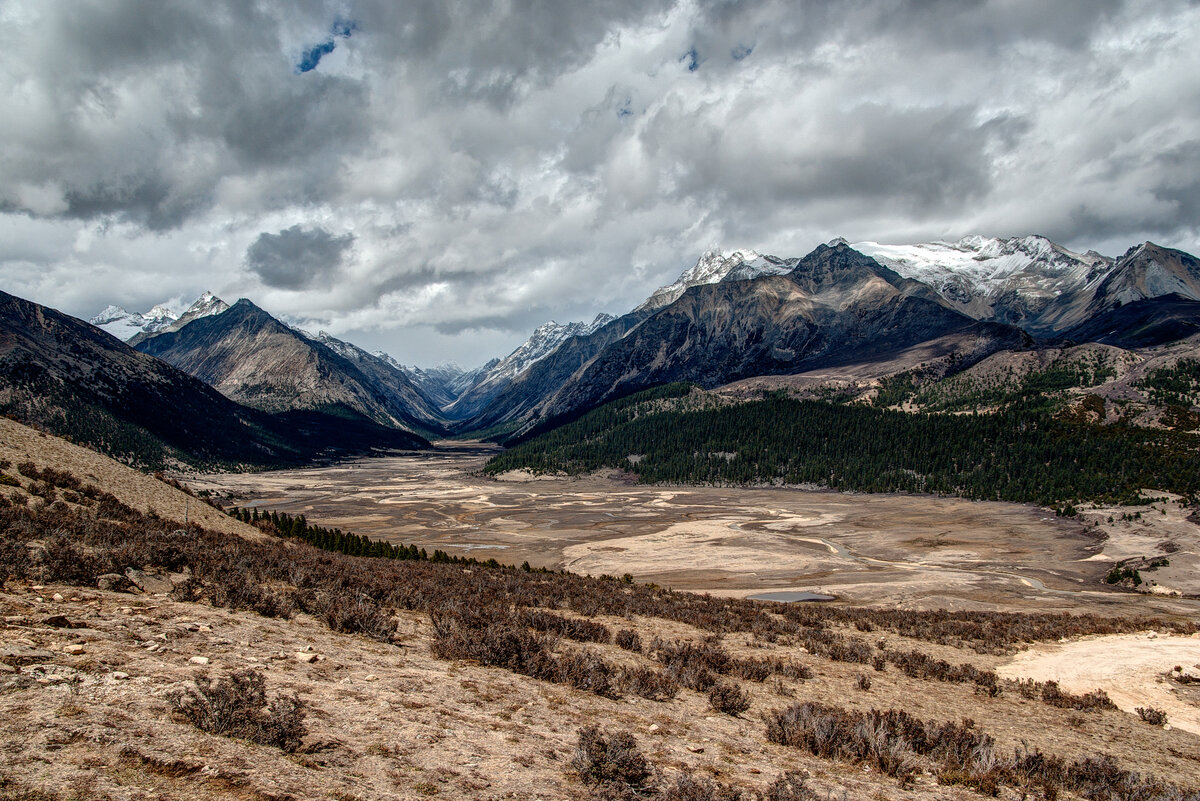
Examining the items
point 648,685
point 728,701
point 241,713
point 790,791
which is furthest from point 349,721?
point 728,701

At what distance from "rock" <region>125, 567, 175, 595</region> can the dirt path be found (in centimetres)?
2549

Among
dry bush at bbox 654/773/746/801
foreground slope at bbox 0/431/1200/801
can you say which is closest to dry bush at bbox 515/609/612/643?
foreground slope at bbox 0/431/1200/801

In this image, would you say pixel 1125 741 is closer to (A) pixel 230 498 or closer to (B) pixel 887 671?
(B) pixel 887 671

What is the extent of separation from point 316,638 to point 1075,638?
3185 centimetres

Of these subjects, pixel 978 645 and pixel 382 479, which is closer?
pixel 978 645

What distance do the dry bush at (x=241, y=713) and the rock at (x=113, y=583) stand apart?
22.1 ft

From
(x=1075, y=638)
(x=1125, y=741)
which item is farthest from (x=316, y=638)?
(x=1075, y=638)

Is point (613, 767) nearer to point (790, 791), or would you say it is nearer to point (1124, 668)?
point (790, 791)

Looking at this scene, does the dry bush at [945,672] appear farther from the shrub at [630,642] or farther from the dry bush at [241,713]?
the dry bush at [241,713]

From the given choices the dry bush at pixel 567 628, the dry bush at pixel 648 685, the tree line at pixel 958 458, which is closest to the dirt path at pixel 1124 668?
the dry bush at pixel 648 685

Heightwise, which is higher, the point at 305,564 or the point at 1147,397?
the point at 1147,397

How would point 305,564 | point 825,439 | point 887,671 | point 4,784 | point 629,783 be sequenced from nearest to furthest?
point 4,784 < point 629,783 < point 887,671 < point 305,564 < point 825,439

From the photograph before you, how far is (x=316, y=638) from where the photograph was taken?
12.8 m

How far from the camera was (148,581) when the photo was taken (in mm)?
13742
